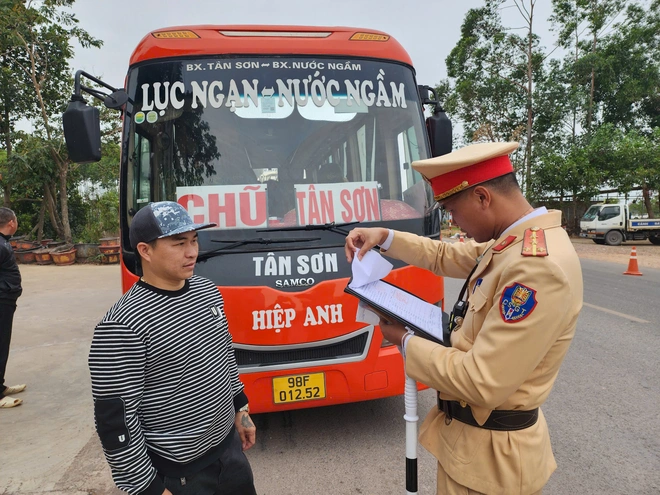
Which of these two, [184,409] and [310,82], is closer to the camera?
[184,409]

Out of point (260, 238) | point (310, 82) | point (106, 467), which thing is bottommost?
point (106, 467)

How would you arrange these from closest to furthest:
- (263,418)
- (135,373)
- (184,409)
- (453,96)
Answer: (135,373), (184,409), (263,418), (453,96)

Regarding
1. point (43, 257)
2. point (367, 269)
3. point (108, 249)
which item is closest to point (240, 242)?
point (367, 269)

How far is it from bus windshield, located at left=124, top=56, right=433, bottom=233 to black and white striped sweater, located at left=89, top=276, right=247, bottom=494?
1.30 m

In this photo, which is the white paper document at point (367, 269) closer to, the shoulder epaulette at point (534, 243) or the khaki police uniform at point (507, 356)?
the khaki police uniform at point (507, 356)

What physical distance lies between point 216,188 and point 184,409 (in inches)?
69.4

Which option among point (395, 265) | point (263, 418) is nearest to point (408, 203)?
point (395, 265)

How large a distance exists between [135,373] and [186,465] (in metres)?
0.46

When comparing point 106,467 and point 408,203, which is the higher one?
point 408,203

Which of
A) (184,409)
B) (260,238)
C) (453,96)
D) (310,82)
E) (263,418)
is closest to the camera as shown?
(184,409)

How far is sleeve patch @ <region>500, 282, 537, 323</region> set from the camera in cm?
122

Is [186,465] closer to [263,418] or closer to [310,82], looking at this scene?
[263,418]

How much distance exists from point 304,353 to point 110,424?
1494 mm

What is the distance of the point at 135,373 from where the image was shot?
1546 millimetres
